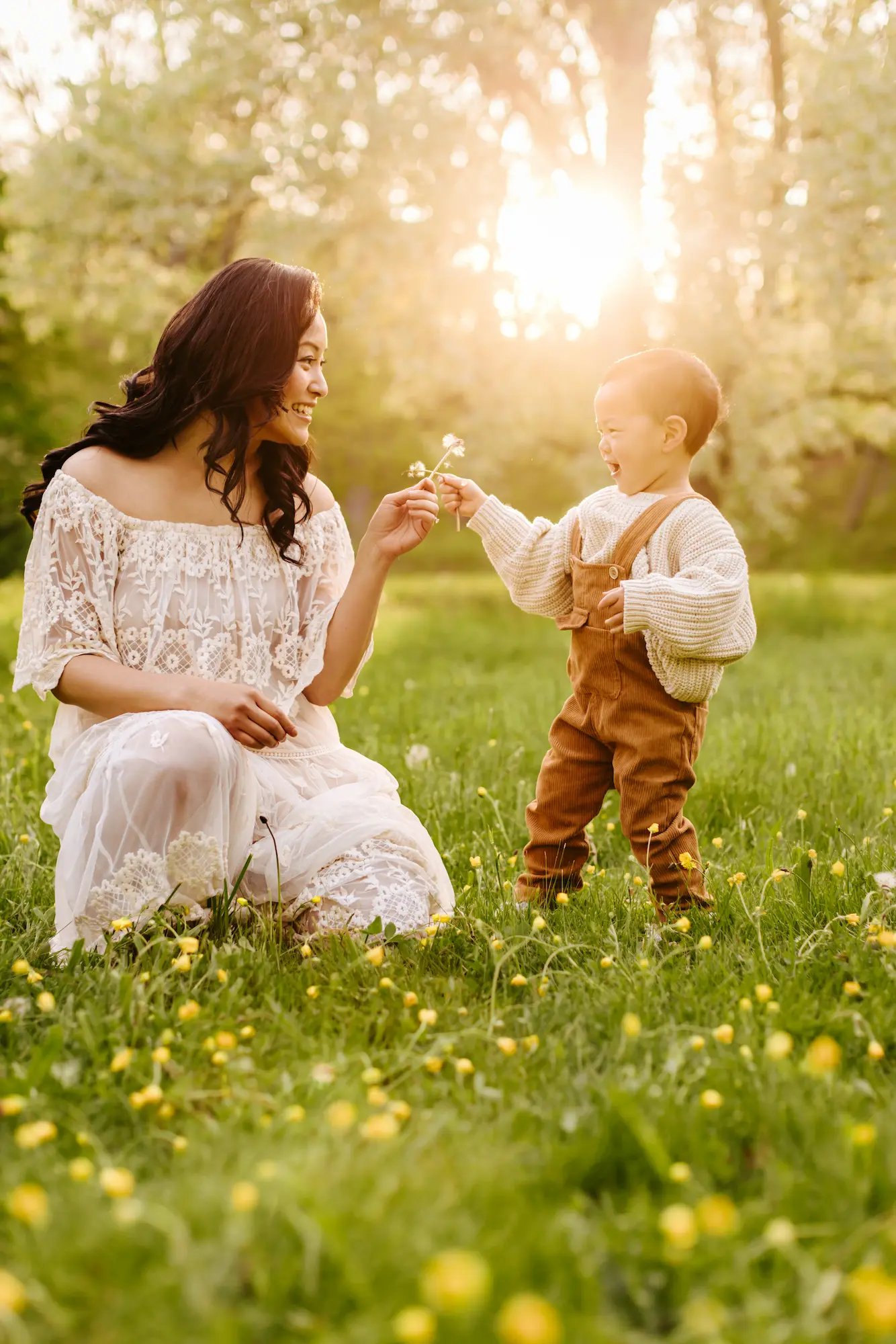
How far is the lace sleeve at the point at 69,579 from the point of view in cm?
271

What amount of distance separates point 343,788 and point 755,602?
1053cm

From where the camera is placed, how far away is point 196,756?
2.48m

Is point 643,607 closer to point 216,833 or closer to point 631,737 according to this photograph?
point 631,737

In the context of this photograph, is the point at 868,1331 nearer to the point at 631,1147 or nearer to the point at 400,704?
the point at 631,1147

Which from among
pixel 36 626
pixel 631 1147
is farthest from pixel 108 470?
pixel 631 1147

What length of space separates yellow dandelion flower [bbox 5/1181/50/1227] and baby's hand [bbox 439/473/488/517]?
1964 mm

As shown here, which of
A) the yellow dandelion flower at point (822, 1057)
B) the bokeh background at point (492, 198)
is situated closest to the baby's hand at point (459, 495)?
the yellow dandelion flower at point (822, 1057)

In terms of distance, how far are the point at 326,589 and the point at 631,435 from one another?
911 millimetres

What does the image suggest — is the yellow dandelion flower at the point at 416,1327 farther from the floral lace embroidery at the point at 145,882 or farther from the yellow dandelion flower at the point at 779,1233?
the floral lace embroidery at the point at 145,882

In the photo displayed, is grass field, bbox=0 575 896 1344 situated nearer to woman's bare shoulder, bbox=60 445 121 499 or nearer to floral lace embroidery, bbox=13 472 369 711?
floral lace embroidery, bbox=13 472 369 711

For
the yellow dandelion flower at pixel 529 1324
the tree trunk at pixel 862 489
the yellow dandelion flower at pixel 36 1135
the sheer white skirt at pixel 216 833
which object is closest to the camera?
the yellow dandelion flower at pixel 529 1324

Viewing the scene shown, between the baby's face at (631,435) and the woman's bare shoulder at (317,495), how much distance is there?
0.79m

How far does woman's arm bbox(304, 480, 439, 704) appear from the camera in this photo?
292 centimetres

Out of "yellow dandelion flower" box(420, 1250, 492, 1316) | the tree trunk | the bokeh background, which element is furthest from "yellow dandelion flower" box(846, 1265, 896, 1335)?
the tree trunk
